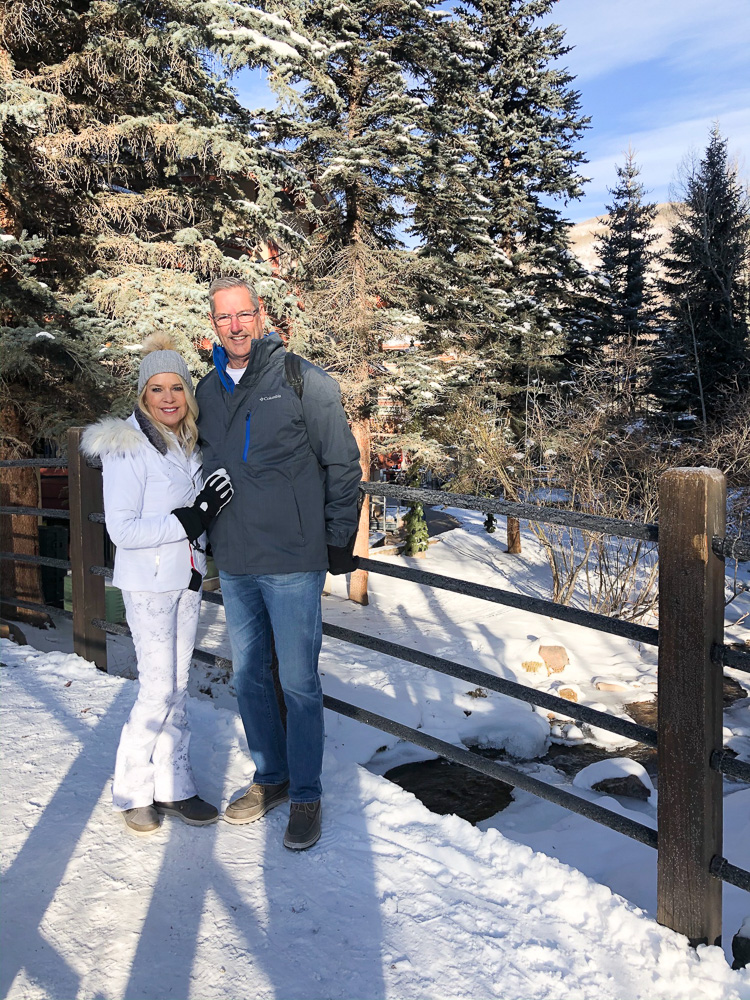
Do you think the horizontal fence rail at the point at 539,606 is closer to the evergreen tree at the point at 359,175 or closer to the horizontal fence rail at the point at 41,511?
the horizontal fence rail at the point at 41,511

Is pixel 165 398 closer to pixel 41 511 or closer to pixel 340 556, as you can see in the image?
pixel 340 556

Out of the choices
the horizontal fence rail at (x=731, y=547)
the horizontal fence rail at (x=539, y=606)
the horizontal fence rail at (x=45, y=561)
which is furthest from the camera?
the horizontal fence rail at (x=45, y=561)

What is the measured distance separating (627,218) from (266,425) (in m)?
28.5

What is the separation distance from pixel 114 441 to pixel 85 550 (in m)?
2.28

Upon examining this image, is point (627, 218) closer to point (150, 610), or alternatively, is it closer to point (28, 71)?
point (28, 71)

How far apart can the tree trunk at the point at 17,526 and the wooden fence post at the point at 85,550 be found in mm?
6251

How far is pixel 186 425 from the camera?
9.52ft

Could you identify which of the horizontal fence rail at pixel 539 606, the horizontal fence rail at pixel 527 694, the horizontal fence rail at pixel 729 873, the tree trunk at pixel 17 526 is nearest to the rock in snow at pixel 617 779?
the horizontal fence rail at pixel 527 694

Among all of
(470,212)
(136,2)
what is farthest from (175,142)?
(470,212)

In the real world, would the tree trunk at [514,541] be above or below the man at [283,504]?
below

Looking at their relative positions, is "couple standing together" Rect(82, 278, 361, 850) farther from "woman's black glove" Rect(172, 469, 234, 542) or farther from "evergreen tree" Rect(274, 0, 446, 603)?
"evergreen tree" Rect(274, 0, 446, 603)

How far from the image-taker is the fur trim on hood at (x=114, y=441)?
8.91ft

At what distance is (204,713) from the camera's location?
4000mm

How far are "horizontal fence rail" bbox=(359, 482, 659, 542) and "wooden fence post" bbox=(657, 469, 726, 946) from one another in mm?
128
